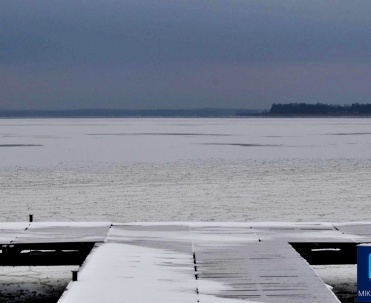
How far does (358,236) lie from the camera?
32.2 ft

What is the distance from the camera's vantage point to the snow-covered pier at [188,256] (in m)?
6.60

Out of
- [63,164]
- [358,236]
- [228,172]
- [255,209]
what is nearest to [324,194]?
[255,209]

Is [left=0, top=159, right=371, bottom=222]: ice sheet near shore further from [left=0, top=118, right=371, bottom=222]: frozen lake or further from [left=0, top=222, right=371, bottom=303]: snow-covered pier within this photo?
[left=0, top=222, right=371, bottom=303]: snow-covered pier

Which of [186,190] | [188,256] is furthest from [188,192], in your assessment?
[188,256]

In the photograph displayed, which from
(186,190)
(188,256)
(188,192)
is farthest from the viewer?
(186,190)

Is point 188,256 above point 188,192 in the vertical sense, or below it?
below

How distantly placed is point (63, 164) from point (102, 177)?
Answer: 30.5 ft

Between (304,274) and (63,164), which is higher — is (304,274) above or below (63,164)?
below

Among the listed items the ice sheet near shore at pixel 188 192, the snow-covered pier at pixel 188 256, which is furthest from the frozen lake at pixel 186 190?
the snow-covered pier at pixel 188 256

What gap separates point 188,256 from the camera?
834 cm

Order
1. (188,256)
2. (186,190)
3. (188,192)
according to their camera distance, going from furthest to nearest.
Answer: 1. (186,190)
2. (188,192)
3. (188,256)

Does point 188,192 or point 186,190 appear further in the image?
point 186,190

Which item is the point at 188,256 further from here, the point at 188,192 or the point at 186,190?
the point at 186,190

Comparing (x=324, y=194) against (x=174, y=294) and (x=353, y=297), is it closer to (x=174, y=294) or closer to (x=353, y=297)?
(x=353, y=297)
